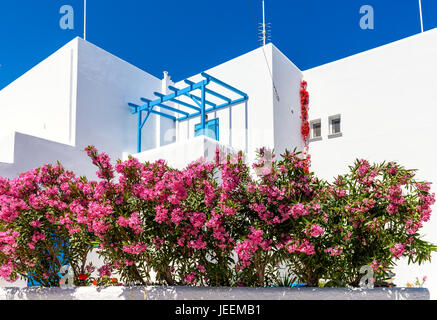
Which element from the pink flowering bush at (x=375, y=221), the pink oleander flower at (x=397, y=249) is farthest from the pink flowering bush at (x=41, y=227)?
the pink oleander flower at (x=397, y=249)

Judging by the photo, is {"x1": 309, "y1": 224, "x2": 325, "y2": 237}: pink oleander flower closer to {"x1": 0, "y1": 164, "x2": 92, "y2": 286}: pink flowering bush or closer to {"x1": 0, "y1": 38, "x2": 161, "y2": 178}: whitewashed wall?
{"x1": 0, "y1": 164, "x2": 92, "y2": 286}: pink flowering bush

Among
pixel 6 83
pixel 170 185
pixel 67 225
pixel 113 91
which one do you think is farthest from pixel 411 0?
pixel 6 83

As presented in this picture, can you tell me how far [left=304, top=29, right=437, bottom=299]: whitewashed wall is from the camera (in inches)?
384

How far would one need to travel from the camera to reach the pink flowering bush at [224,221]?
429 centimetres

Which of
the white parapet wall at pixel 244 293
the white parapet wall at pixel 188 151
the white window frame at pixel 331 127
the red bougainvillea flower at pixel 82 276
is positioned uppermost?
the white window frame at pixel 331 127

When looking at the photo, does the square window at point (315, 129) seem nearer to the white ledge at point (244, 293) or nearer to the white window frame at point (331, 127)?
the white window frame at point (331, 127)

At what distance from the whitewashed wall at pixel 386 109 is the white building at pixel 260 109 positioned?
3 cm

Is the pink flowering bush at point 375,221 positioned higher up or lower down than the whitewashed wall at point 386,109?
lower down

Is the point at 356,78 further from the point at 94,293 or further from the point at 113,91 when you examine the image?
the point at 94,293

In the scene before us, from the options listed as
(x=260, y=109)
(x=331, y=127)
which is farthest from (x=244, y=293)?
(x=331, y=127)

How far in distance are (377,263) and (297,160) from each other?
4.90 feet

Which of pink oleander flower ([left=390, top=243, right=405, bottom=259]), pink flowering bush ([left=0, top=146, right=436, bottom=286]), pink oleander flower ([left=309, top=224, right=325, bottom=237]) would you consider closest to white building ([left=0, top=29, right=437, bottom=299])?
pink flowering bush ([left=0, top=146, right=436, bottom=286])

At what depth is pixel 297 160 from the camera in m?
4.55

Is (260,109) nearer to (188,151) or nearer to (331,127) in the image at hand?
(331,127)
